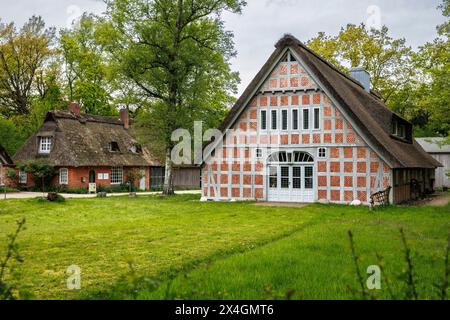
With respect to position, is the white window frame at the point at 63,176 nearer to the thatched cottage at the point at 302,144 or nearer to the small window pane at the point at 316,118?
the thatched cottage at the point at 302,144

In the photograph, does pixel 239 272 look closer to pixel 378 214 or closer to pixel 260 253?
pixel 260 253

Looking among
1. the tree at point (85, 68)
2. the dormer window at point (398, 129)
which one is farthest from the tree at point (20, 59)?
the dormer window at point (398, 129)

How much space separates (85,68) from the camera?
46500 millimetres

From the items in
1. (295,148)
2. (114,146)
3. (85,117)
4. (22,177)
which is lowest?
(22,177)

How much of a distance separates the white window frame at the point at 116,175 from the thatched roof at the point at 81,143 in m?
0.70

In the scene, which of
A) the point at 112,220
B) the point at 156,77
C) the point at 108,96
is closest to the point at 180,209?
the point at 112,220

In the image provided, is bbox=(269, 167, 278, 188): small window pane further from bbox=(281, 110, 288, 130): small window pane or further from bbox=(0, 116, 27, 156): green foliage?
bbox=(0, 116, 27, 156): green foliage

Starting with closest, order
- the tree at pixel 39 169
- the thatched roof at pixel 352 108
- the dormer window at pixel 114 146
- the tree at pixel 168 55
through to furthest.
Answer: the thatched roof at pixel 352 108
the tree at pixel 168 55
the tree at pixel 39 169
the dormer window at pixel 114 146

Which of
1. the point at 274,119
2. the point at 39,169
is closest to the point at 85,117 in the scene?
the point at 39,169

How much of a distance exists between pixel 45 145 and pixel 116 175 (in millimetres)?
6244

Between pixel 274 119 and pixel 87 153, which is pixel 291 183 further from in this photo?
pixel 87 153

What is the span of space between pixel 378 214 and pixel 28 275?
514 inches

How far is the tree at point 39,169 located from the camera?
32.1 metres

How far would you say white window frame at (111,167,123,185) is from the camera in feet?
118
